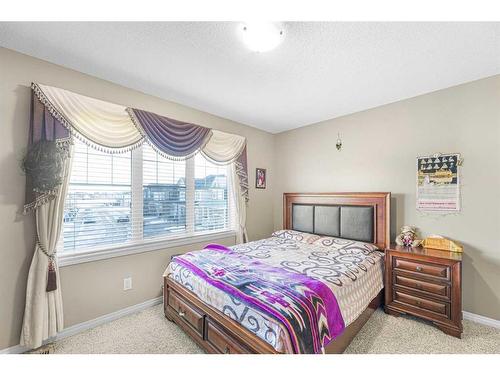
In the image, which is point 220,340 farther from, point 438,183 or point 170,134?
point 438,183

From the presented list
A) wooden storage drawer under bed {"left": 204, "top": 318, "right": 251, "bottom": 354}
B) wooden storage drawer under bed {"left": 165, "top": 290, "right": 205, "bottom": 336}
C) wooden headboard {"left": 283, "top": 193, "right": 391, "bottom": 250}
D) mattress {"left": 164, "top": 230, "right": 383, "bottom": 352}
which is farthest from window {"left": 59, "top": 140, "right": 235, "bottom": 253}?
wooden storage drawer under bed {"left": 204, "top": 318, "right": 251, "bottom": 354}

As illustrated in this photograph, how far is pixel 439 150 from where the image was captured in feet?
8.23

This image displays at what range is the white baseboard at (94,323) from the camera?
1804 millimetres

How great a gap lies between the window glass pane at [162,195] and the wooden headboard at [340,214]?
1.76m

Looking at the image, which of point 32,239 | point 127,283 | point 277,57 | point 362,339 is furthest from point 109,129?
point 362,339

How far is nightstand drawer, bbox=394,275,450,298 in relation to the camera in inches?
82.0

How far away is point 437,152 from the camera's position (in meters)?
2.52

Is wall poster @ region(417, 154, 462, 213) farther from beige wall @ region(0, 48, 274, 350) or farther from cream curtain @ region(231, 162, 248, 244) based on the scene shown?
beige wall @ region(0, 48, 274, 350)

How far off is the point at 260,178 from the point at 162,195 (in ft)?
5.69

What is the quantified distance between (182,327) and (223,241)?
140 centimetres

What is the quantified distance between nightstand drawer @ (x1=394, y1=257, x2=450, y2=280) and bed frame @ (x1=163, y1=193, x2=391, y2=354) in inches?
13.4

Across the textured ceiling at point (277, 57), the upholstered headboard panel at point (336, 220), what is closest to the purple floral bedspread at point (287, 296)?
the upholstered headboard panel at point (336, 220)

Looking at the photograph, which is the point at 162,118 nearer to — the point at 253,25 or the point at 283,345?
the point at 253,25

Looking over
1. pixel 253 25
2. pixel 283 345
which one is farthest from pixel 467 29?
pixel 283 345
